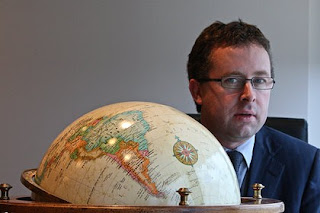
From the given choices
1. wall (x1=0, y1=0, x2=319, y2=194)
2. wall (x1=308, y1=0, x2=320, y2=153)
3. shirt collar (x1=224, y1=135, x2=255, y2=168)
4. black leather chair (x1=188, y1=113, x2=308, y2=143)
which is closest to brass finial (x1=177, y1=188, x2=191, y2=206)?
shirt collar (x1=224, y1=135, x2=255, y2=168)

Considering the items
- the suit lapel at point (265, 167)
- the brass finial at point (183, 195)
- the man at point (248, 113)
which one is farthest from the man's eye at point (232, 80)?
the brass finial at point (183, 195)

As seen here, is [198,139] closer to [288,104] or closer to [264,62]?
[264,62]

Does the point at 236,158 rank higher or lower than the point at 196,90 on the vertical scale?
lower

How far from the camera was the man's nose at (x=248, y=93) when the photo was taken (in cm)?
192

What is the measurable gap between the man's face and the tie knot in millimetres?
39

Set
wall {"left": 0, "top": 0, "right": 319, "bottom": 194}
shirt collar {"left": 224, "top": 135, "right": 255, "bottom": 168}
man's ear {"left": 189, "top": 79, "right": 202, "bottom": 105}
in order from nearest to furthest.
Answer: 1. shirt collar {"left": 224, "top": 135, "right": 255, "bottom": 168}
2. man's ear {"left": 189, "top": 79, "right": 202, "bottom": 105}
3. wall {"left": 0, "top": 0, "right": 319, "bottom": 194}

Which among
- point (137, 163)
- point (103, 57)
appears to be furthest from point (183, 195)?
point (103, 57)

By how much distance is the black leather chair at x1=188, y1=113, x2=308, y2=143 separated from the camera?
8.34 ft

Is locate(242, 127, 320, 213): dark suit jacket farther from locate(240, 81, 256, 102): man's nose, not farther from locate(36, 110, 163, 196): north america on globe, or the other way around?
locate(36, 110, 163, 196): north america on globe

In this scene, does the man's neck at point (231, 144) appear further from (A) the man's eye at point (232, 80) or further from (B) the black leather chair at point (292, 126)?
(B) the black leather chair at point (292, 126)

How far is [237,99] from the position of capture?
1.97m

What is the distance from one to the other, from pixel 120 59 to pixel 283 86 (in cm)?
89

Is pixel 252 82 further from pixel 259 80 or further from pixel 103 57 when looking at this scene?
pixel 103 57

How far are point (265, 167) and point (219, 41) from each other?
16.0 inches
